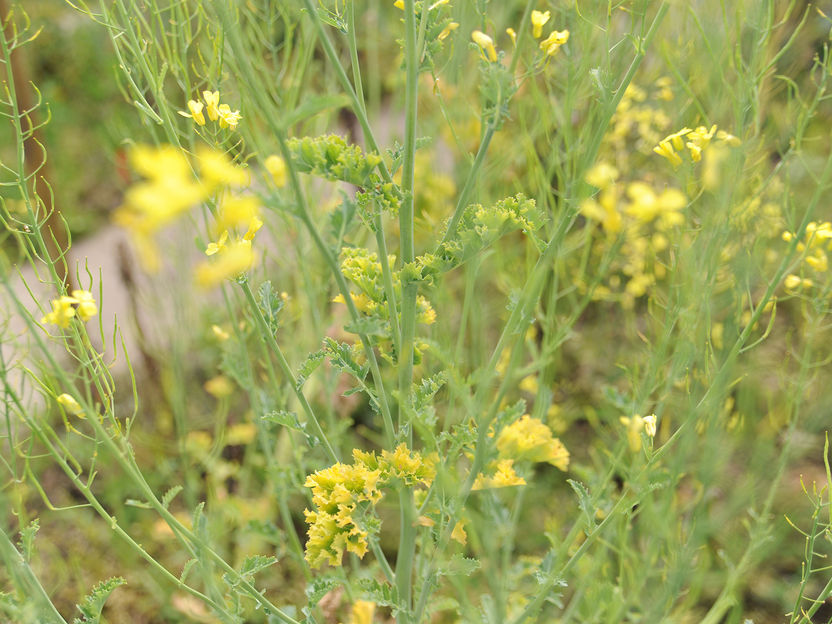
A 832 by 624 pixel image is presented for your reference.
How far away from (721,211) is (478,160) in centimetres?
46

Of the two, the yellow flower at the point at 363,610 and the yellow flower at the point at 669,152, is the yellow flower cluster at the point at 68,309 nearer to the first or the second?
the yellow flower at the point at 363,610

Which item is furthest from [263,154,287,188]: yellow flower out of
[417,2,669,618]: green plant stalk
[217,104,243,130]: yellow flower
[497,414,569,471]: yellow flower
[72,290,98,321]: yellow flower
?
[497,414,569,471]: yellow flower

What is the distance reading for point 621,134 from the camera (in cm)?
254

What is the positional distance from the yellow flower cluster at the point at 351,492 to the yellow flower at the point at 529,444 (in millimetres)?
149

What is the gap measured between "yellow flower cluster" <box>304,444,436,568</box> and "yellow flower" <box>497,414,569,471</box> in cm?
15

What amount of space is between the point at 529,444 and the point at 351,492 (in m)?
0.31

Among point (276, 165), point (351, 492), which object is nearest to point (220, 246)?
point (276, 165)

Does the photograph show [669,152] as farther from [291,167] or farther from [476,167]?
[291,167]

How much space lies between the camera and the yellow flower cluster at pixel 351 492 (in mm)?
1058

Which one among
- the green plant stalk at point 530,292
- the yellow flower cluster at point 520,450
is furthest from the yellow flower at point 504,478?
the green plant stalk at point 530,292

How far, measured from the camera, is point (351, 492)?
106 cm

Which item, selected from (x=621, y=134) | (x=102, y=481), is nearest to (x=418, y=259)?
(x=621, y=134)

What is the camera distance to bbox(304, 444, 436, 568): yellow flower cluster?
3.47ft

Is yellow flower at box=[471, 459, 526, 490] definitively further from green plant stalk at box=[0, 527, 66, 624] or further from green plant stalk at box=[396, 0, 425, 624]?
green plant stalk at box=[0, 527, 66, 624]
